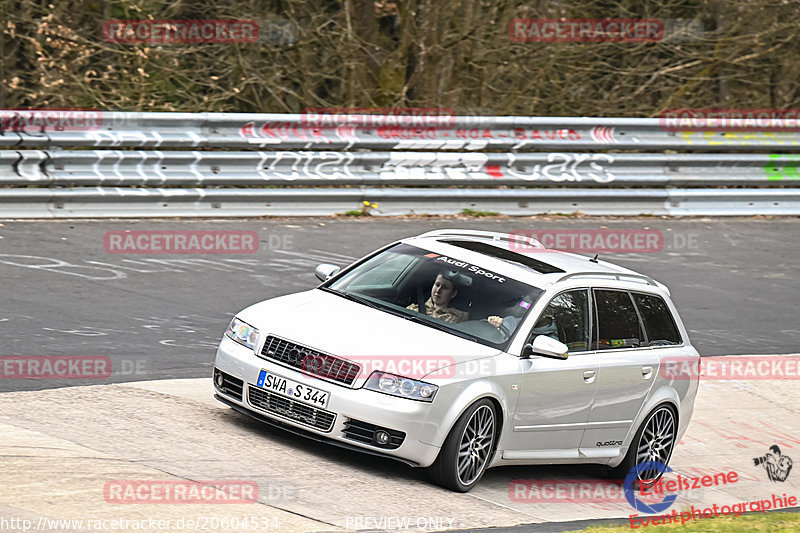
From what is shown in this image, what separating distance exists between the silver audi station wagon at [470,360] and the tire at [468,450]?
→ 1 cm

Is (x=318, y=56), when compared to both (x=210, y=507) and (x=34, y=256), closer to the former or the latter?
(x=34, y=256)

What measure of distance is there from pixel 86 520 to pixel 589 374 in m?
3.83

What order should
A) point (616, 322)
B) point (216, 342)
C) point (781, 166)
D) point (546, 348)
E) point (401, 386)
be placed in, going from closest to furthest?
1. point (401, 386)
2. point (546, 348)
3. point (616, 322)
4. point (216, 342)
5. point (781, 166)

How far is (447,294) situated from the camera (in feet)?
27.6

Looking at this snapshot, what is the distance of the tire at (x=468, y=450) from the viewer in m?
7.45

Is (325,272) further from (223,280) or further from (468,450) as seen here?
(223,280)

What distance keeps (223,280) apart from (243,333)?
489cm

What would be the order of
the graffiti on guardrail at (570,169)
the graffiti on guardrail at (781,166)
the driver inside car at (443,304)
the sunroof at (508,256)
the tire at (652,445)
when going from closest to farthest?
the driver inside car at (443,304), the sunroof at (508,256), the tire at (652,445), the graffiti on guardrail at (570,169), the graffiti on guardrail at (781,166)

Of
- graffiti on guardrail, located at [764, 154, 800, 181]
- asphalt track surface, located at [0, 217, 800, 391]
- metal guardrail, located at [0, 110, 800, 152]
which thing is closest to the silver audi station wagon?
asphalt track surface, located at [0, 217, 800, 391]

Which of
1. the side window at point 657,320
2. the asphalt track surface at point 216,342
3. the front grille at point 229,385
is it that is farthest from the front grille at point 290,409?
the side window at point 657,320

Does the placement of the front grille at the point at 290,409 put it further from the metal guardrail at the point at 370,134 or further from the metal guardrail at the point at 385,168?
the metal guardrail at the point at 370,134

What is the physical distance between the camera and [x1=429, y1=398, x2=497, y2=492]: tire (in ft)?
24.5

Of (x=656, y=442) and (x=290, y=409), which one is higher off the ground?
(x=290, y=409)

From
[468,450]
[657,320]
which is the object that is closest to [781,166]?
[657,320]
